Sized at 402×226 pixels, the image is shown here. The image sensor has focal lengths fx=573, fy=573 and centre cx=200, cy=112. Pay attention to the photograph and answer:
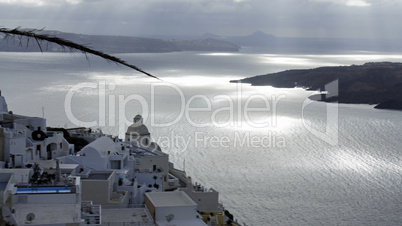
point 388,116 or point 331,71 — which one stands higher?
point 331,71

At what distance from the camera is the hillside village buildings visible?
3.96 meters

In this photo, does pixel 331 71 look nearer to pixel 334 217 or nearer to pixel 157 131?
pixel 157 131

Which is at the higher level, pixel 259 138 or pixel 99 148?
pixel 99 148

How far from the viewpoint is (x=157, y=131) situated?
20469 mm

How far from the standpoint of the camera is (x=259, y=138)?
2042cm

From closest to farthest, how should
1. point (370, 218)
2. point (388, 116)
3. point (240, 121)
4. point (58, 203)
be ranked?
point (58, 203), point (370, 218), point (240, 121), point (388, 116)

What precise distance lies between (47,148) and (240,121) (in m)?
16.2

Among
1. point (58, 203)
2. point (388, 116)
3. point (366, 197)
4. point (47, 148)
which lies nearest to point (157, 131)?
point (366, 197)

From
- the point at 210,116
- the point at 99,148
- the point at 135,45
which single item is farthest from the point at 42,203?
the point at 135,45

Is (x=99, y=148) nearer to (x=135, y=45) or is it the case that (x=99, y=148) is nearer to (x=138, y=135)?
(x=138, y=135)

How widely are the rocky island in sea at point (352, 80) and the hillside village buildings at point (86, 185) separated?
29233 mm

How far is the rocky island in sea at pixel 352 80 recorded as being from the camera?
1499 inches

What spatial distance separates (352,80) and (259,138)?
25.7 metres

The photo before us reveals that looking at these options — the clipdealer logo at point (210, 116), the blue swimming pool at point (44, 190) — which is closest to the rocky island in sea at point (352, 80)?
the clipdealer logo at point (210, 116)
